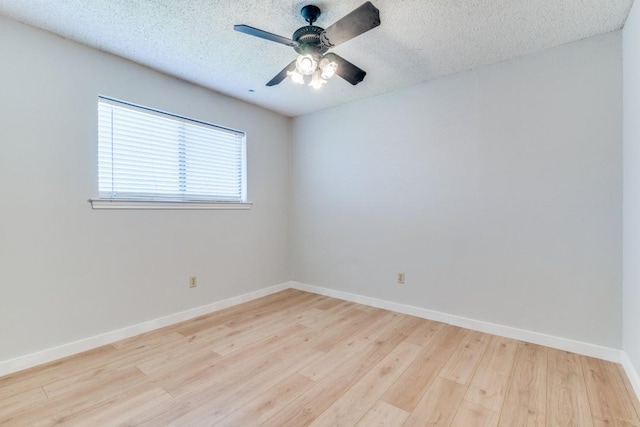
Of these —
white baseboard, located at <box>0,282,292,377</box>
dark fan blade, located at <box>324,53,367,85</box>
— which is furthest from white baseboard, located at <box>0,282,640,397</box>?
dark fan blade, located at <box>324,53,367,85</box>

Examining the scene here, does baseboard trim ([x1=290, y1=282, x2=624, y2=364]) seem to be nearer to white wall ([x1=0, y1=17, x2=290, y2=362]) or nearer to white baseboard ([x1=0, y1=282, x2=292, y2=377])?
white baseboard ([x1=0, y1=282, x2=292, y2=377])

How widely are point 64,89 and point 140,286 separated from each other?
5.47ft

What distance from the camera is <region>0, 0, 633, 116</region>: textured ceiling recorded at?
1863 millimetres

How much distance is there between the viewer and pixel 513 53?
241 centimetres

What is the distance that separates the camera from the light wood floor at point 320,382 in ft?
5.20

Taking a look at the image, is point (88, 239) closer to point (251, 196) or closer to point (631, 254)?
point (251, 196)

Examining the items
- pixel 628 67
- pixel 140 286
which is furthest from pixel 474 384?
pixel 140 286

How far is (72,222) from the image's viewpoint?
2.25m

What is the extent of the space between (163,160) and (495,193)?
308 cm

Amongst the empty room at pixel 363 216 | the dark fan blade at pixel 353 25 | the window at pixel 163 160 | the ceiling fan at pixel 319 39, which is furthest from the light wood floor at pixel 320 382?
the dark fan blade at pixel 353 25

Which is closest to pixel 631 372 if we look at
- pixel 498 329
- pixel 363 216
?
pixel 498 329

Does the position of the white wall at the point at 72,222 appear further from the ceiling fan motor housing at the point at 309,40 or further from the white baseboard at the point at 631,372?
the white baseboard at the point at 631,372

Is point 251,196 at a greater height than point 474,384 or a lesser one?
greater

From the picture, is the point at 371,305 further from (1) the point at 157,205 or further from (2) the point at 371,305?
(1) the point at 157,205
